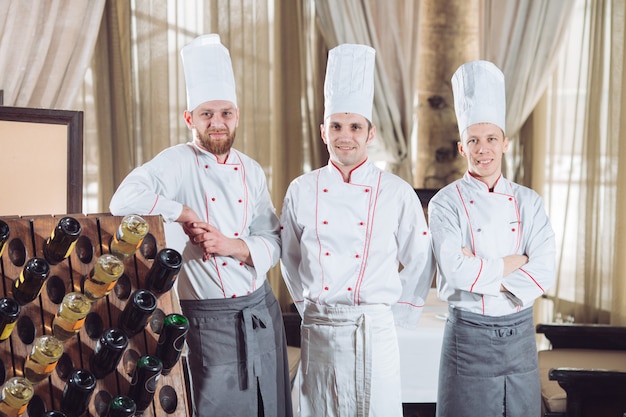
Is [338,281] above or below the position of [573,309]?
above

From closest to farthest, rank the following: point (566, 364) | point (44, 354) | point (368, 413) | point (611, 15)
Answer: point (44, 354) → point (368, 413) → point (566, 364) → point (611, 15)

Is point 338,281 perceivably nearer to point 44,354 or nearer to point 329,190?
point 329,190

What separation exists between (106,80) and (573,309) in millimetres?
2718

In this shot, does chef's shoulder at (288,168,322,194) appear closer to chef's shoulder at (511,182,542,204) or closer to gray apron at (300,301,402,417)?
gray apron at (300,301,402,417)

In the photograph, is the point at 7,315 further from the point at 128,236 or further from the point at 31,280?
the point at 128,236

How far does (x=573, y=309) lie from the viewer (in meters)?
4.09

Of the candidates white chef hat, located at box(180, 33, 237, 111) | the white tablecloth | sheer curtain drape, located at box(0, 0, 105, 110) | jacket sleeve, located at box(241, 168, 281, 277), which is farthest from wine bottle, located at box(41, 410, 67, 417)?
sheer curtain drape, located at box(0, 0, 105, 110)

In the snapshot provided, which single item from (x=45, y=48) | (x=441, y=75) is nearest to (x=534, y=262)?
(x=441, y=75)

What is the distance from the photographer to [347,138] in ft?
7.12

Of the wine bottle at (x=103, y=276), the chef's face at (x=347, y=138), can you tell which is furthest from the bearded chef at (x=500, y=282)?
the wine bottle at (x=103, y=276)

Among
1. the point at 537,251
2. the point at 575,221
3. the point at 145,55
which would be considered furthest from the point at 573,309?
the point at 145,55

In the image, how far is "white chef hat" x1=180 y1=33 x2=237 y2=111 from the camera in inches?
85.1

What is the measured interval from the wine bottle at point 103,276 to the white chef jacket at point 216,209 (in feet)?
1.81

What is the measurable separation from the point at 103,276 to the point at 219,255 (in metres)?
0.64
